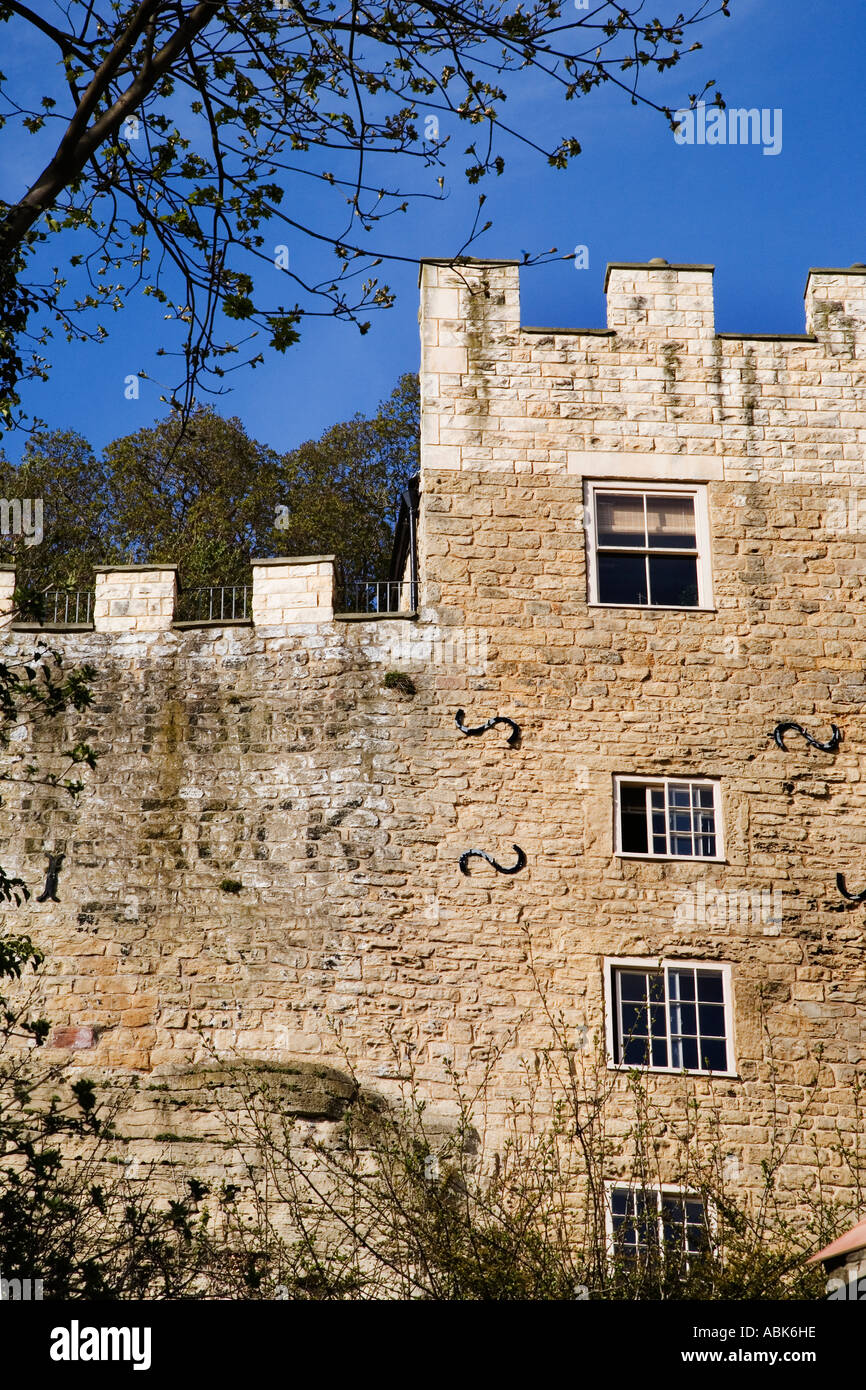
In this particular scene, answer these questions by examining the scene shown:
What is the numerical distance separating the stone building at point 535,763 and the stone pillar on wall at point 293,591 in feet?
0.10

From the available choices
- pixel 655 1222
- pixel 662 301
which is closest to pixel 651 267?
pixel 662 301

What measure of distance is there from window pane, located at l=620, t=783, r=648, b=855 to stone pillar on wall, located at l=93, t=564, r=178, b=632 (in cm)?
449

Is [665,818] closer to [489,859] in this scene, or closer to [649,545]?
[489,859]

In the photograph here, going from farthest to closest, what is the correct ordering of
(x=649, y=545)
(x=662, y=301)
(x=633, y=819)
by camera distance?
(x=662, y=301)
(x=649, y=545)
(x=633, y=819)

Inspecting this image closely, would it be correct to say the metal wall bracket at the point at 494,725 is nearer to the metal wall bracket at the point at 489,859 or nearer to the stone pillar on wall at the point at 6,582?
the metal wall bracket at the point at 489,859

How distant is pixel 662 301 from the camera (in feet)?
51.6

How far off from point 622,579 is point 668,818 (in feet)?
7.60

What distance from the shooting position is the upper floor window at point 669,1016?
13234 millimetres

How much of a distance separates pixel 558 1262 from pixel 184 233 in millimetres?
6696

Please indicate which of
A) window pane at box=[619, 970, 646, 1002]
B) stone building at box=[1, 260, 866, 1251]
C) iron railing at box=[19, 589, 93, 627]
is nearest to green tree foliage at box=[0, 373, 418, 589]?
iron railing at box=[19, 589, 93, 627]

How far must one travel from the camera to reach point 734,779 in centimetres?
1419

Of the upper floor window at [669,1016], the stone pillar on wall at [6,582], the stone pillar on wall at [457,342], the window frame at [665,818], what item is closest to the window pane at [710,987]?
the upper floor window at [669,1016]
